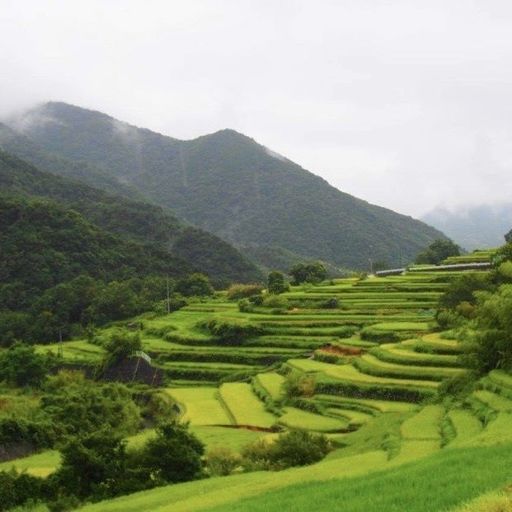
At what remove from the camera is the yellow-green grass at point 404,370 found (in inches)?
975

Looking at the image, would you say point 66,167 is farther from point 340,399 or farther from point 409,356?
point 340,399

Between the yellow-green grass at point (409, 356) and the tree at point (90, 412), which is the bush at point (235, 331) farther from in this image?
the yellow-green grass at point (409, 356)

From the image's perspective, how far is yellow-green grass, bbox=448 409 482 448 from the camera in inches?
591

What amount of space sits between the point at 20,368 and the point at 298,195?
327ft

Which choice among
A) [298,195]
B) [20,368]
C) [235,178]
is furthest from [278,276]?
[235,178]

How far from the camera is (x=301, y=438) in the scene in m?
17.5

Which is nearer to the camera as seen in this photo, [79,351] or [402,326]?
[402,326]

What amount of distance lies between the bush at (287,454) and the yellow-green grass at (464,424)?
11.2 feet

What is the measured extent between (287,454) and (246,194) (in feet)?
410

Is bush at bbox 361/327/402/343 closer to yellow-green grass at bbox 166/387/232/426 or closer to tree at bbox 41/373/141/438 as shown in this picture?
yellow-green grass at bbox 166/387/232/426

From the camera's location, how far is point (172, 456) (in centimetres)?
1702

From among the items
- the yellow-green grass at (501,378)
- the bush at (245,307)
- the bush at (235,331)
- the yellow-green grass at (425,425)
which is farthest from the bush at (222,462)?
the bush at (245,307)

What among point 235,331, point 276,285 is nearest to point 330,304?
point 235,331

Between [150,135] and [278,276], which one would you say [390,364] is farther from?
[150,135]
